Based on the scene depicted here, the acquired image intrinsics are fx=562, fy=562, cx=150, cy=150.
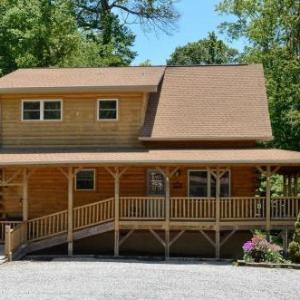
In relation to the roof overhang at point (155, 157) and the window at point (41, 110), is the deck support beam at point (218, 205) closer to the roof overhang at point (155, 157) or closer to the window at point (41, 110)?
the roof overhang at point (155, 157)

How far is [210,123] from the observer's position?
23.3 meters

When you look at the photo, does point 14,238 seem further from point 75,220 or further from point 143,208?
point 143,208

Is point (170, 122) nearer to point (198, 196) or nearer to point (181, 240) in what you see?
point (198, 196)

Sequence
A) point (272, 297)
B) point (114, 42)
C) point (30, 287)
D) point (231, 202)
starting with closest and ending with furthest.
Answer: point (272, 297), point (30, 287), point (231, 202), point (114, 42)

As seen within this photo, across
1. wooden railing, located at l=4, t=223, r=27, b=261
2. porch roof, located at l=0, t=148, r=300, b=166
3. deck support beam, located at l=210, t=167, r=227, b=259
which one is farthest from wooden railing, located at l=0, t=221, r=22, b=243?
deck support beam, located at l=210, t=167, r=227, b=259

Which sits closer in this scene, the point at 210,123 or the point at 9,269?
the point at 9,269

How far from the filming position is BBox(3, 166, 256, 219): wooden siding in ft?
73.5

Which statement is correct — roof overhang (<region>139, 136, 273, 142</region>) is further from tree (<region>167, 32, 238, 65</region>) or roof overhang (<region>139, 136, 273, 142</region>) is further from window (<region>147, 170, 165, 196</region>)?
tree (<region>167, 32, 238, 65</region>)

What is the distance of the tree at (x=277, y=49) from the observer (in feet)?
105

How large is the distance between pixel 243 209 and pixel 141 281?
6.44 meters

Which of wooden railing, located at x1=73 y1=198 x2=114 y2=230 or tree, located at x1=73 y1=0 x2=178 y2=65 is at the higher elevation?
tree, located at x1=73 y1=0 x2=178 y2=65

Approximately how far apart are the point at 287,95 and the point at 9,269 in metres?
21.2

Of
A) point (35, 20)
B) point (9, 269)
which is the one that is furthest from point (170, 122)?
point (35, 20)

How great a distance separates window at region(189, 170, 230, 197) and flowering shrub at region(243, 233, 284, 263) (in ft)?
12.7
